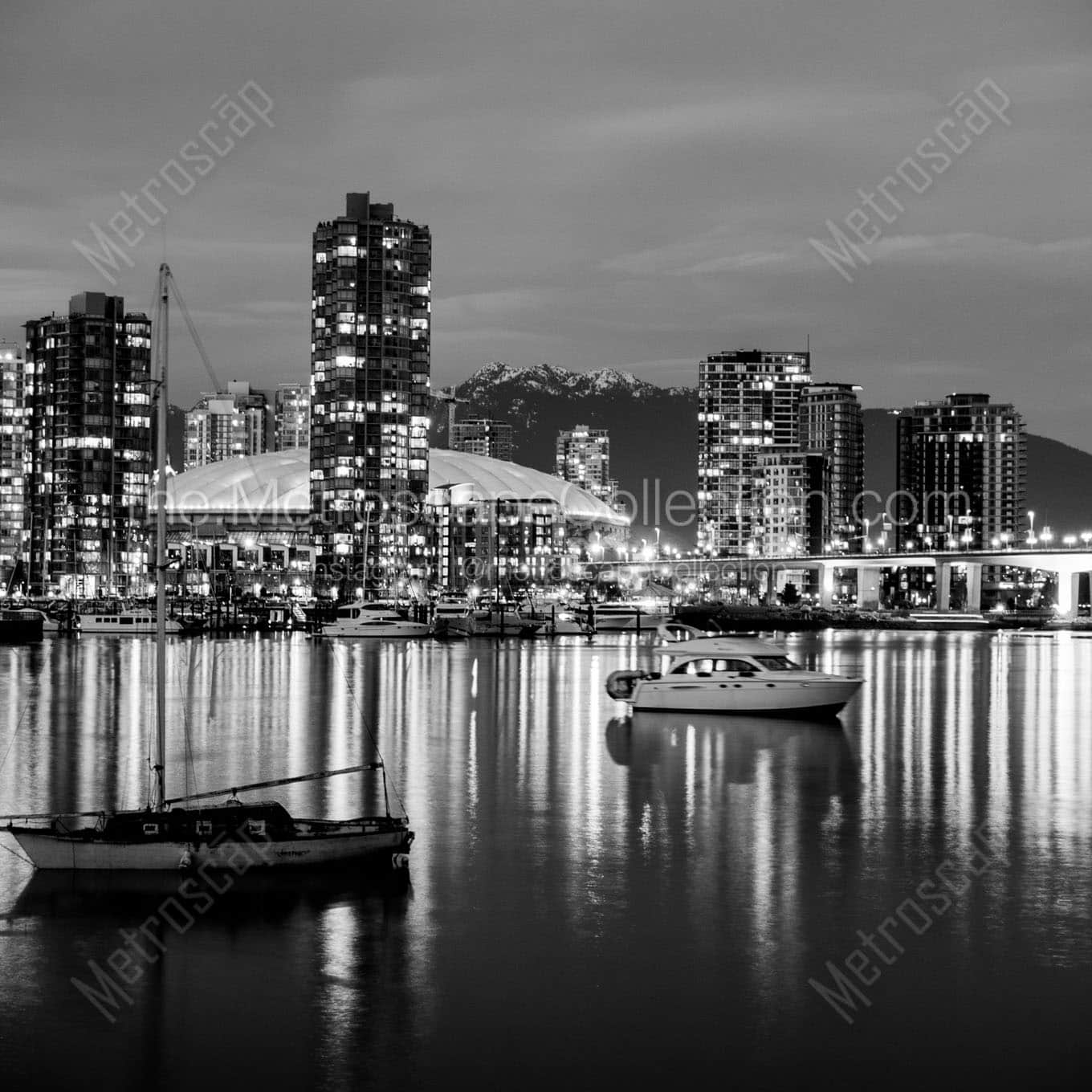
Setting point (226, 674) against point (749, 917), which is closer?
point (749, 917)

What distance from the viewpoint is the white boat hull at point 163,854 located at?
21.7 metres

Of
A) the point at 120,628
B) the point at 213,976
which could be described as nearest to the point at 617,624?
the point at 120,628

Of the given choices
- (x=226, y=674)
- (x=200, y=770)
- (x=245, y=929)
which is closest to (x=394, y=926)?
(x=245, y=929)

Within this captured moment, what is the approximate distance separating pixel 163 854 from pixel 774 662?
2626 centimetres

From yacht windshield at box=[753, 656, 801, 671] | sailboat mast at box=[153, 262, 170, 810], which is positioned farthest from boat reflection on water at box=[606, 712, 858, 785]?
sailboat mast at box=[153, 262, 170, 810]

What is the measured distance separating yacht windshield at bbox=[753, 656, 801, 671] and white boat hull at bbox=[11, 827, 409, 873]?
952 inches

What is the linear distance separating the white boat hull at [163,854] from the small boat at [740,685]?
23021mm

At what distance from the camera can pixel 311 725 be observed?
42.9 meters

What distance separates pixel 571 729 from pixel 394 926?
23475 millimetres

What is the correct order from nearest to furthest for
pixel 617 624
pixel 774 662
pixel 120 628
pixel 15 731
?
pixel 15 731 → pixel 774 662 → pixel 120 628 → pixel 617 624

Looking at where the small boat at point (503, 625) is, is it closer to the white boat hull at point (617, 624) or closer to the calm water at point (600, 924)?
the white boat hull at point (617, 624)

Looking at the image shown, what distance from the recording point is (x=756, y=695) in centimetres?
4334

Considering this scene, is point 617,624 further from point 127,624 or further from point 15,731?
point 15,731

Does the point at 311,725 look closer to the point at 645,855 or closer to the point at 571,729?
the point at 571,729
